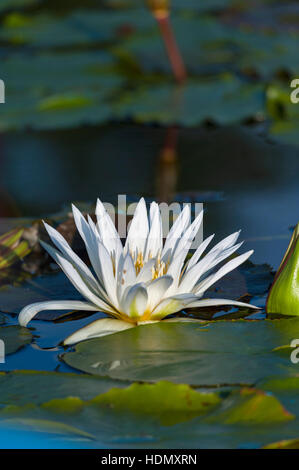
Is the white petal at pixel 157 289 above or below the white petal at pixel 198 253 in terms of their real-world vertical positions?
below

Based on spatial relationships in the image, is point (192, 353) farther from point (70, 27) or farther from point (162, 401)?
point (70, 27)

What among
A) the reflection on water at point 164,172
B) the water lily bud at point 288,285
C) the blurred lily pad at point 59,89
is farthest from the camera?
the blurred lily pad at point 59,89

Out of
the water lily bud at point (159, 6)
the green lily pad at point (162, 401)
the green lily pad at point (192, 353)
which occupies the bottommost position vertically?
the green lily pad at point (162, 401)

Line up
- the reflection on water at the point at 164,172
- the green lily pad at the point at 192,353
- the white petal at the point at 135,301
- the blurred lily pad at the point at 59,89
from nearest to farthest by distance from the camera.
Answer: the green lily pad at the point at 192,353 → the white petal at the point at 135,301 → the reflection on water at the point at 164,172 → the blurred lily pad at the point at 59,89

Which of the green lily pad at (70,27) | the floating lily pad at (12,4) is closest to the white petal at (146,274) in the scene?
the green lily pad at (70,27)

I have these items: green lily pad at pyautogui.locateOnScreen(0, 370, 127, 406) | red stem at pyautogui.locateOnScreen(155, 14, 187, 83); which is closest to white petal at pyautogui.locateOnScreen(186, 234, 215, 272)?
green lily pad at pyautogui.locateOnScreen(0, 370, 127, 406)

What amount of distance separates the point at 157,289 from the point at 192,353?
251 millimetres

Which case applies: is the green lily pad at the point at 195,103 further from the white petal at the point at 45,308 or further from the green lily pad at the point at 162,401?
the green lily pad at the point at 162,401

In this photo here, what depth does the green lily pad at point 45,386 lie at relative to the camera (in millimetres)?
1773

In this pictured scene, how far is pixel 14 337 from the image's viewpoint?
2.19 m

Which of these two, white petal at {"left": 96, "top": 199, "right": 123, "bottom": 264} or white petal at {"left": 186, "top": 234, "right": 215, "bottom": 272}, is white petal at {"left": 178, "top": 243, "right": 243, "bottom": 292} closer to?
white petal at {"left": 186, "top": 234, "right": 215, "bottom": 272}

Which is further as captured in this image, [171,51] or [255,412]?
[171,51]

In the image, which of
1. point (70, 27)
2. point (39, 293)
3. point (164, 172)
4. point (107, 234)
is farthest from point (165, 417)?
point (70, 27)

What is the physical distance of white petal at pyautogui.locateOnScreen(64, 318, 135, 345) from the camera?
6.86ft
